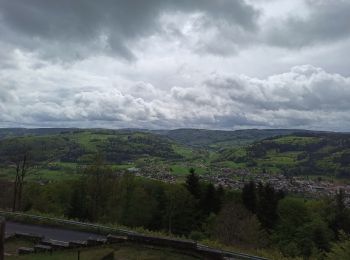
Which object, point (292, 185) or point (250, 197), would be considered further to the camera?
point (292, 185)

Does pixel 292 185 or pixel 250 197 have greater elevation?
pixel 250 197

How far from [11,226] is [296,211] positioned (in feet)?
135

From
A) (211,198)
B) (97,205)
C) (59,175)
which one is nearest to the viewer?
(97,205)

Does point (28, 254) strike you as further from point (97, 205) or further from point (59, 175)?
point (59, 175)

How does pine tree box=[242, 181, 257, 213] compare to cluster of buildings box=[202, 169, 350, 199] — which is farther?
cluster of buildings box=[202, 169, 350, 199]

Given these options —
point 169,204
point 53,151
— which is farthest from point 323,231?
point 53,151

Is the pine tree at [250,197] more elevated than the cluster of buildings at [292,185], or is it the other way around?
the pine tree at [250,197]

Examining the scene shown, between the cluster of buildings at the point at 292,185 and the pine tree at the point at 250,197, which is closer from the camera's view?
the pine tree at the point at 250,197

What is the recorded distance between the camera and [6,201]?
4697cm

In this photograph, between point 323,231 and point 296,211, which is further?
point 296,211

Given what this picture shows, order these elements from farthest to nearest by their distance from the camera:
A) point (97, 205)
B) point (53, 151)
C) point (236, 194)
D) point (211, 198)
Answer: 1. point (53, 151)
2. point (236, 194)
3. point (211, 198)
4. point (97, 205)

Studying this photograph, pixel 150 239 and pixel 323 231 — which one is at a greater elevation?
pixel 150 239

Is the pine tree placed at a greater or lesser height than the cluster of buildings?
greater

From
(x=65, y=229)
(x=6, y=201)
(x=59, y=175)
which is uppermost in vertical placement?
(x=65, y=229)
